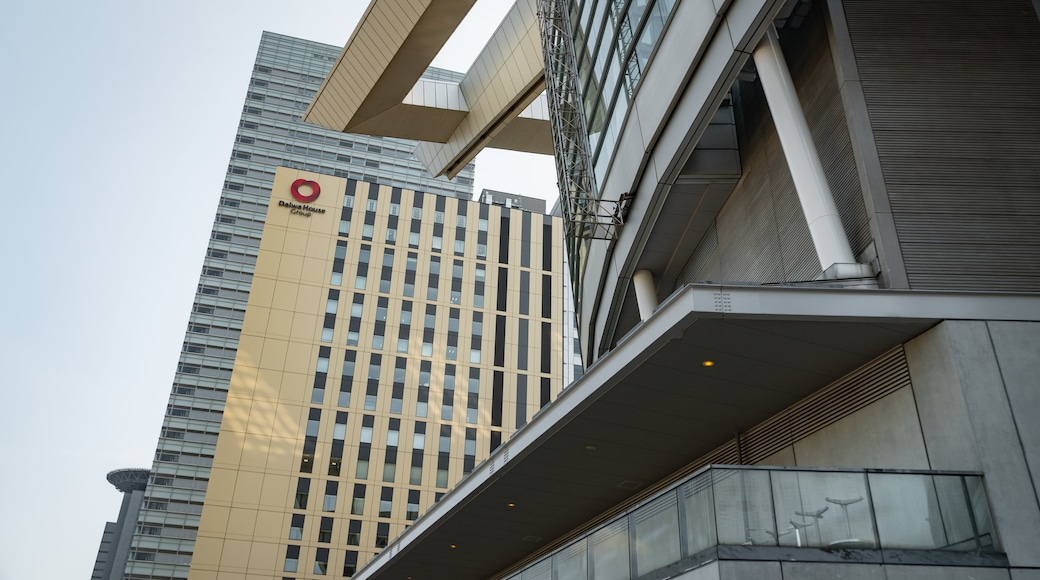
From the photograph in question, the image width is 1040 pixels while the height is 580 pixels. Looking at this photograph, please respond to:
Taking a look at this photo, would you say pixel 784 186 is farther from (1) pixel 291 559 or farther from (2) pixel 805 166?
(1) pixel 291 559

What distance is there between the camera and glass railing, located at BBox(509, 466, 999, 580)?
34.0 feet

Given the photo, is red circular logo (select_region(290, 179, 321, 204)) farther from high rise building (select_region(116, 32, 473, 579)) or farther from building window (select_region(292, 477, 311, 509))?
building window (select_region(292, 477, 311, 509))

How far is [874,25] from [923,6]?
1176 mm

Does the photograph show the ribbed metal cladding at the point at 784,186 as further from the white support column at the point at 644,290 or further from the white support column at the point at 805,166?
the white support column at the point at 644,290

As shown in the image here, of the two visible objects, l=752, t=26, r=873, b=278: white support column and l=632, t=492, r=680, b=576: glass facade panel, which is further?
l=752, t=26, r=873, b=278: white support column

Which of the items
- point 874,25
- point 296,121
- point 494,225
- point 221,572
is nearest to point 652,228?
point 874,25

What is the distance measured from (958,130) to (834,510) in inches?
294

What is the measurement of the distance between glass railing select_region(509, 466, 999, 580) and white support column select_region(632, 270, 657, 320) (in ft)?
34.7

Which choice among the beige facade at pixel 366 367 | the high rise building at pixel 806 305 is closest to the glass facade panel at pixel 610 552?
the high rise building at pixel 806 305

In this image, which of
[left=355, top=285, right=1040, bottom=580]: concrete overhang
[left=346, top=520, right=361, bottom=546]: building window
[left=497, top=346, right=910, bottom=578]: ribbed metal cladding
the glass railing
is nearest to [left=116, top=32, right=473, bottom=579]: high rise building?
[left=346, top=520, right=361, bottom=546]: building window

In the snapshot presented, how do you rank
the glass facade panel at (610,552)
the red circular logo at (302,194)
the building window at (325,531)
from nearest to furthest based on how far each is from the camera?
the glass facade panel at (610,552), the building window at (325,531), the red circular logo at (302,194)

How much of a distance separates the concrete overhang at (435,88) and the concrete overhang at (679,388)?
16.8m

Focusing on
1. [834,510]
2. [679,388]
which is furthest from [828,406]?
[834,510]

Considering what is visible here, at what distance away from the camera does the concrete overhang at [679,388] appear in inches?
481
